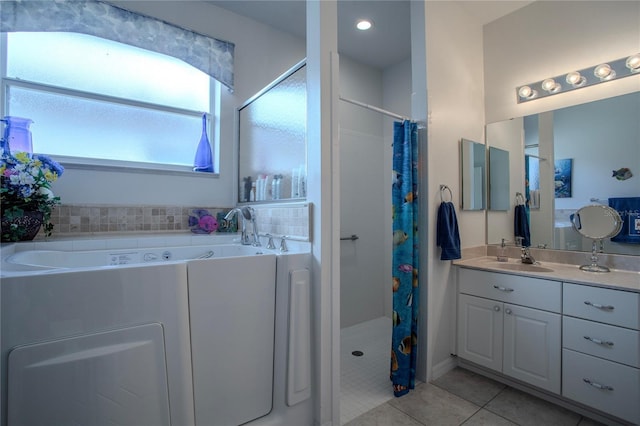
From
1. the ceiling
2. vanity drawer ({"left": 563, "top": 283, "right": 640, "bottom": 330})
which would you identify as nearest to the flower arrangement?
the ceiling

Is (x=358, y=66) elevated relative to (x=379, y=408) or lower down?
elevated

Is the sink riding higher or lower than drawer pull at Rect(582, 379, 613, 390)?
higher

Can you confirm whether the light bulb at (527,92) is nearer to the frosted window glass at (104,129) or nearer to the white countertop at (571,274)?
the white countertop at (571,274)

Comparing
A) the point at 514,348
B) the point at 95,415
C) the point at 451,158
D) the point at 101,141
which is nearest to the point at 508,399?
the point at 514,348

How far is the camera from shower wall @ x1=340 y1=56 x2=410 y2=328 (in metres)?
2.89

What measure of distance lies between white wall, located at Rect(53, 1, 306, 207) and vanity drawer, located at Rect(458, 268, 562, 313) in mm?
1945

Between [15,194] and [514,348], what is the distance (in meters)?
2.97

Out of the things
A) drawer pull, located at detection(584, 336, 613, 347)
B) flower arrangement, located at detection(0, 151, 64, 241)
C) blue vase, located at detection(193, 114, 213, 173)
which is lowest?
drawer pull, located at detection(584, 336, 613, 347)

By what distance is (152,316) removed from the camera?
3.57 feet

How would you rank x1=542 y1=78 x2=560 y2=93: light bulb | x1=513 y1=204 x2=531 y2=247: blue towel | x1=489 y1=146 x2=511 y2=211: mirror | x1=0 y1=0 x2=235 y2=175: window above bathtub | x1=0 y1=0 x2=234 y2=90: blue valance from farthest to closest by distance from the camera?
x1=489 y1=146 x2=511 y2=211: mirror, x1=513 y1=204 x2=531 y2=247: blue towel, x1=542 y1=78 x2=560 y2=93: light bulb, x1=0 y1=0 x2=235 y2=175: window above bathtub, x1=0 y1=0 x2=234 y2=90: blue valance

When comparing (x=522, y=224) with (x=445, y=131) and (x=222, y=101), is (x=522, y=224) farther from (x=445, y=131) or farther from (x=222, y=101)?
(x=222, y=101)

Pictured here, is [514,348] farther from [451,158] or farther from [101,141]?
[101,141]

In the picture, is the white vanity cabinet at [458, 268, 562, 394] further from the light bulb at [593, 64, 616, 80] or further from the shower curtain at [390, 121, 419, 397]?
the light bulb at [593, 64, 616, 80]

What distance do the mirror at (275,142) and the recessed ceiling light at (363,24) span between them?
1130 millimetres
